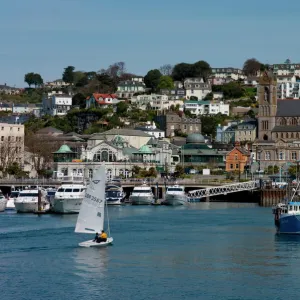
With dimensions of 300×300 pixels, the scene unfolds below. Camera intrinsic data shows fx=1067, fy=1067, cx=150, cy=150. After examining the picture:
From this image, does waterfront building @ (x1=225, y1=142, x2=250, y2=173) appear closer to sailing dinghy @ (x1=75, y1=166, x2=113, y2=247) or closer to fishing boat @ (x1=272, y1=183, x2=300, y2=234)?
fishing boat @ (x1=272, y1=183, x2=300, y2=234)

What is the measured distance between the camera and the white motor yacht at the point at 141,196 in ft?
441

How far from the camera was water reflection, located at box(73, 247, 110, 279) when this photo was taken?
211 ft

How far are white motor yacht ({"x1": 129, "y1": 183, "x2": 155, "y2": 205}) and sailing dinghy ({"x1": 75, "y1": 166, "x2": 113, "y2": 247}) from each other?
185 feet

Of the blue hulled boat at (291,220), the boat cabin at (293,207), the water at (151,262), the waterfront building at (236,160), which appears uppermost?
the waterfront building at (236,160)

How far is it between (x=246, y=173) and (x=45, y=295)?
384 feet

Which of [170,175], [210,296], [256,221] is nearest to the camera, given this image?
[210,296]

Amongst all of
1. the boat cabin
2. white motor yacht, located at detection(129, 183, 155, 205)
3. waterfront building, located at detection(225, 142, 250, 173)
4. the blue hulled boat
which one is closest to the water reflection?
the blue hulled boat

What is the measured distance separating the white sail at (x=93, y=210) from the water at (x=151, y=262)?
1867 mm

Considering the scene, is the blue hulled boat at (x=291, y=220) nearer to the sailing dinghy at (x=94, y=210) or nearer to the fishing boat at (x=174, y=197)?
the sailing dinghy at (x=94, y=210)

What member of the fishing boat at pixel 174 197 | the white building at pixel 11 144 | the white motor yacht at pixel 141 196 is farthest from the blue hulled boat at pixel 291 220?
the white building at pixel 11 144

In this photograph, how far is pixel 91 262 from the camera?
68.7 meters

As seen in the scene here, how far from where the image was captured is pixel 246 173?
568 ft

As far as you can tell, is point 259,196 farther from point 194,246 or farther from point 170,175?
point 194,246

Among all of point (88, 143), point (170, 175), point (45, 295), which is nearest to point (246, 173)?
point (170, 175)
